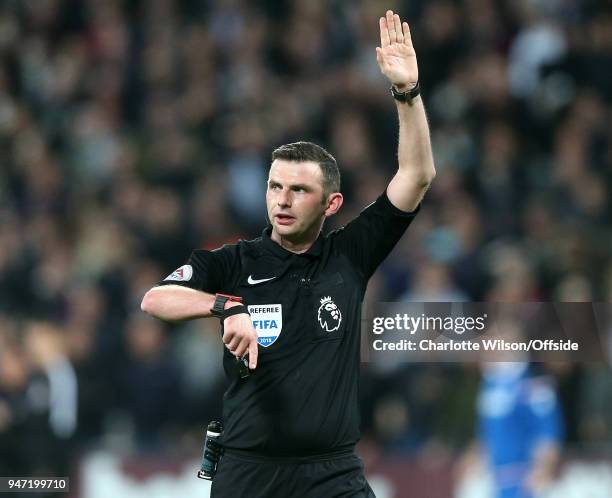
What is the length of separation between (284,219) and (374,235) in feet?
1.25

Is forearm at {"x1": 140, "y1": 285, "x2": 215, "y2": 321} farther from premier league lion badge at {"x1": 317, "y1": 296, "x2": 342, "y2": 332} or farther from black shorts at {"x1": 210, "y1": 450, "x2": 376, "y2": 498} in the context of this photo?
black shorts at {"x1": 210, "y1": 450, "x2": 376, "y2": 498}

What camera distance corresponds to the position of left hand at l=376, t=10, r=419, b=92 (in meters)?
4.76

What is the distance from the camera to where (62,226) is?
11.3 m

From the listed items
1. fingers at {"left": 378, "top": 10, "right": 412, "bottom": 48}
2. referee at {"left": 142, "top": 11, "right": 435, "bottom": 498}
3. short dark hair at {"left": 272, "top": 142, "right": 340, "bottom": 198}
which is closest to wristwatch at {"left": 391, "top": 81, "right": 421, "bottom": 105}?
referee at {"left": 142, "top": 11, "right": 435, "bottom": 498}

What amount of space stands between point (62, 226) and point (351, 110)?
9.16 feet

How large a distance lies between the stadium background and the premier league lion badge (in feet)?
10.7

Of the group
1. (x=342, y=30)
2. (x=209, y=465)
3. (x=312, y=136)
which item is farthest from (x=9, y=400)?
(x=342, y=30)

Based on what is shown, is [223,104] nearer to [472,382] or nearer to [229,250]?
[472,382]

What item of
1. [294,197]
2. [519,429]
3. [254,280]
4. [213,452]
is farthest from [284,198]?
[519,429]

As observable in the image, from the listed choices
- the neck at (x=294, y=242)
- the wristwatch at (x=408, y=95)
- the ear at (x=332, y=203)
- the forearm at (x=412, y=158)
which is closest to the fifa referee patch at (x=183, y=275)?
the neck at (x=294, y=242)

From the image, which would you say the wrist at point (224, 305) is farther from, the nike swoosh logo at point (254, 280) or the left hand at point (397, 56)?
the left hand at point (397, 56)

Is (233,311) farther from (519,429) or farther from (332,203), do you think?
(519,429)

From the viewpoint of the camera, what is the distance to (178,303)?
4406mm

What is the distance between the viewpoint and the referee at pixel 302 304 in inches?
177
